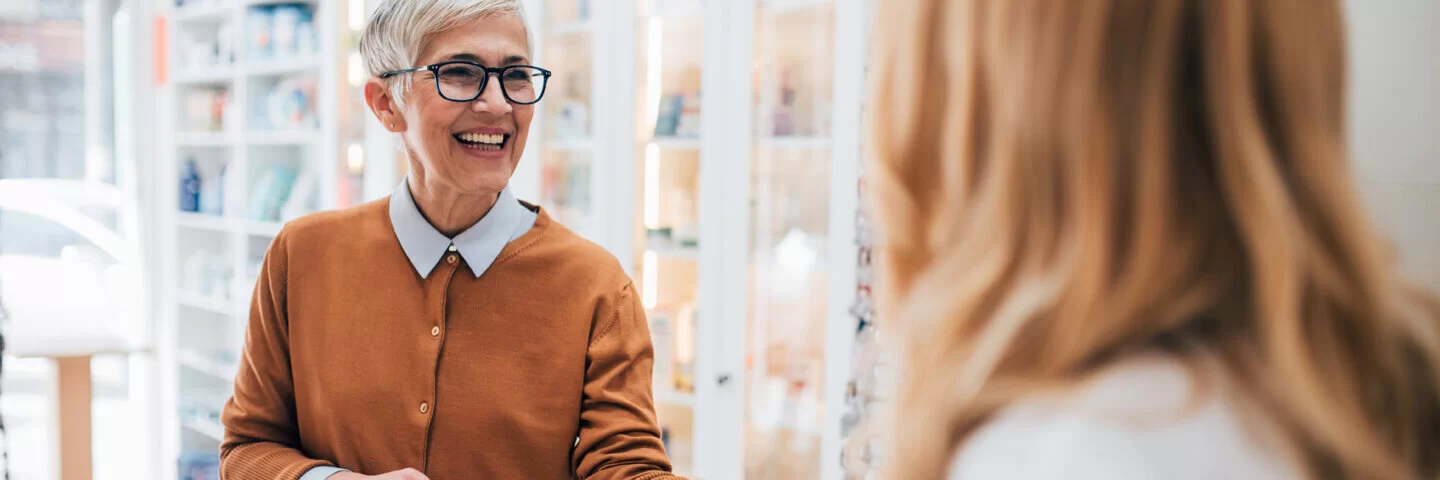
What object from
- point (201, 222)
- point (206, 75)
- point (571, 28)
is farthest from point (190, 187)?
point (571, 28)

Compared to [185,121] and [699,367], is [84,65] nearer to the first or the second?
[185,121]

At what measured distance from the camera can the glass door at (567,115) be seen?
10.3ft

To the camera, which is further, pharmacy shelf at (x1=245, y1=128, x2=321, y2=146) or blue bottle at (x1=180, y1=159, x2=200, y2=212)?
blue bottle at (x1=180, y1=159, x2=200, y2=212)

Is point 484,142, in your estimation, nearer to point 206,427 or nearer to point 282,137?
point 282,137

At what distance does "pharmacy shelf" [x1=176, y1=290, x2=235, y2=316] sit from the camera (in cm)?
432

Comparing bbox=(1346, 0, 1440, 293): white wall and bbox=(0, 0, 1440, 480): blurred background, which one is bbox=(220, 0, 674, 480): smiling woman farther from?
bbox=(1346, 0, 1440, 293): white wall

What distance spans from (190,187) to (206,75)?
1.87 ft

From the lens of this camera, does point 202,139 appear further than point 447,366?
→ Yes

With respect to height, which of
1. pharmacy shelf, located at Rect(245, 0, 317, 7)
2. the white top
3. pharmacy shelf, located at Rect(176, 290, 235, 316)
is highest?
pharmacy shelf, located at Rect(245, 0, 317, 7)

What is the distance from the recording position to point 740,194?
8.66ft

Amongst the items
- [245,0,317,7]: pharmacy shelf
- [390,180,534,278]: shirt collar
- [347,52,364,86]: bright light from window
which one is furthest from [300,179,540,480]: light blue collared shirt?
[245,0,317,7]: pharmacy shelf

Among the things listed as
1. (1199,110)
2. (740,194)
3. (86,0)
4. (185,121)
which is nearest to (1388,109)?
(1199,110)

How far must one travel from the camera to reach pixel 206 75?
4.41 m

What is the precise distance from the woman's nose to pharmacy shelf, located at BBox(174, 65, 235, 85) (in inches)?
142
